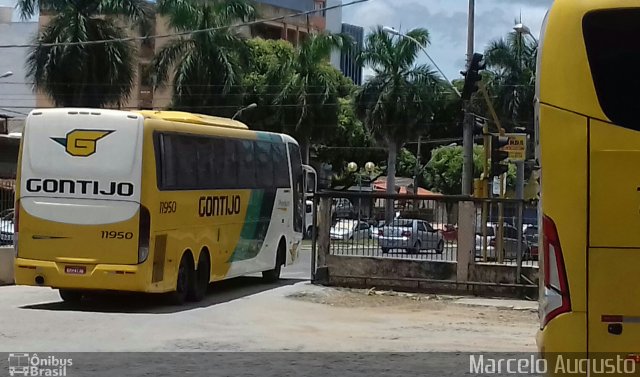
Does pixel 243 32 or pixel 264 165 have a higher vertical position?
pixel 243 32

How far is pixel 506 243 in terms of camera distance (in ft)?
61.3

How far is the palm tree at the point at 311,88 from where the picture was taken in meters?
51.2

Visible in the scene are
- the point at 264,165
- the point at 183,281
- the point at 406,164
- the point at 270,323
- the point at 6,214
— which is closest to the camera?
the point at 270,323

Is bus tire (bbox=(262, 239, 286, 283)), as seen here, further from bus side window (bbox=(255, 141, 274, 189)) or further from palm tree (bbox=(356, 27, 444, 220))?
palm tree (bbox=(356, 27, 444, 220))

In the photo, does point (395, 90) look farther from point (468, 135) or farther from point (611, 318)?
point (611, 318)

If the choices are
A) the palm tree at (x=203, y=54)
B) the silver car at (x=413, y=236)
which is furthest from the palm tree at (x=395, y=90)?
the silver car at (x=413, y=236)

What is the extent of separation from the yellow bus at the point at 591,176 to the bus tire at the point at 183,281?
1129 centimetres

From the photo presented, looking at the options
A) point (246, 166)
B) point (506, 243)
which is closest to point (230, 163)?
point (246, 166)

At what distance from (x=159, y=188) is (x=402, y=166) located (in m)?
67.9

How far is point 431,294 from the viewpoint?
19.0 metres

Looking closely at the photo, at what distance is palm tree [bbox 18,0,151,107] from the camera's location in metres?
43.9
